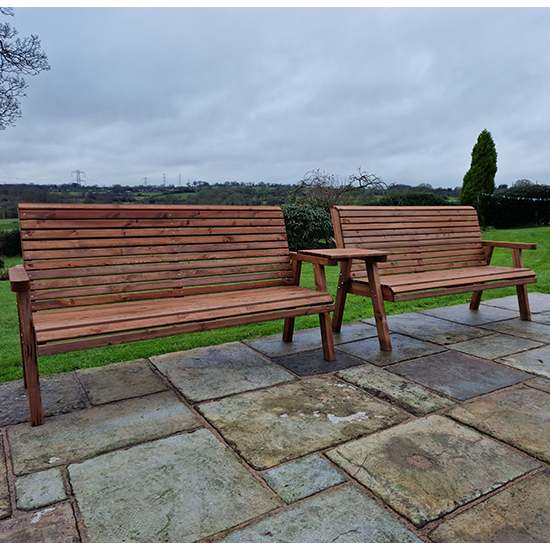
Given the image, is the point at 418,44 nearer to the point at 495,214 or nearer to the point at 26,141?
the point at 495,214

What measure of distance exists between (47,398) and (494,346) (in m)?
3.39

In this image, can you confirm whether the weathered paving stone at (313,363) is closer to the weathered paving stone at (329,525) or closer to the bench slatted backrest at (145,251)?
the bench slatted backrest at (145,251)

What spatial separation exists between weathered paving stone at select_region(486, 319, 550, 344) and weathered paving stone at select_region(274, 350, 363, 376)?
1725 mm

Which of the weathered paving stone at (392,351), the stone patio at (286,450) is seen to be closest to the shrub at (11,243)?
the stone patio at (286,450)

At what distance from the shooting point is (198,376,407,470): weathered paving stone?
7.11ft

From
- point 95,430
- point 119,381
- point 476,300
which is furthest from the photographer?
point 476,300

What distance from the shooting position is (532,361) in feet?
11.0

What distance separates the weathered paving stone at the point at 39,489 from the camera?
1.76 m

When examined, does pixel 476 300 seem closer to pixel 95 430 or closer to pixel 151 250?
pixel 151 250

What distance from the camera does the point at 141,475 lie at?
1.94 m

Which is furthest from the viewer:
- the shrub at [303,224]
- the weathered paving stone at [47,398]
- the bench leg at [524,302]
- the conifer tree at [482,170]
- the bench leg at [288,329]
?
the conifer tree at [482,170]

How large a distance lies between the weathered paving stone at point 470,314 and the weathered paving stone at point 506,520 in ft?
9.50

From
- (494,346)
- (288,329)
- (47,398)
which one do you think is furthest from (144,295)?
(494,346)

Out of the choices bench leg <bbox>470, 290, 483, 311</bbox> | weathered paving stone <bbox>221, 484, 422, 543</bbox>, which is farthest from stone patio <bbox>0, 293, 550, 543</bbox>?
bench leg <bbox>470, 290, 483, 311</bbox>
